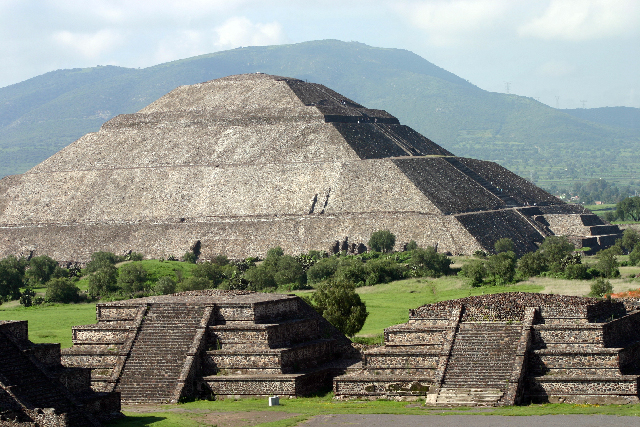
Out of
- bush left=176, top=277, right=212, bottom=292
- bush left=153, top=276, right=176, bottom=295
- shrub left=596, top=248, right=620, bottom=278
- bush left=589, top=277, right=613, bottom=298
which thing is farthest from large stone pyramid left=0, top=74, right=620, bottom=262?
bush left=589, top=277, right=613, bottom=298

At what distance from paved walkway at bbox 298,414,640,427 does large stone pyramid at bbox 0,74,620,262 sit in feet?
167

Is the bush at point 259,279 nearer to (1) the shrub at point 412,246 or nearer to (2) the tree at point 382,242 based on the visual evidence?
(2) the tree at point 382,242

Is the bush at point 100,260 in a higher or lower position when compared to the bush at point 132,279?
higher

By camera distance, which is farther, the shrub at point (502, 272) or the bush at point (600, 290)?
the shrub at point (502, 272)

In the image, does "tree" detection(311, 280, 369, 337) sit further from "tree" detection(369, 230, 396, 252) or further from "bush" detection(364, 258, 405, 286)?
"tree" detection(369, 230, 396, 252)

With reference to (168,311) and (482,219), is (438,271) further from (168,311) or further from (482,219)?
(168,311)

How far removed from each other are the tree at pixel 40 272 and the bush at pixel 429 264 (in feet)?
82.9

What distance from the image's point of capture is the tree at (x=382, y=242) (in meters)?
81.6

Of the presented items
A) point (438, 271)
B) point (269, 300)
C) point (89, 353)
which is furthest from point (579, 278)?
point (89, 353)

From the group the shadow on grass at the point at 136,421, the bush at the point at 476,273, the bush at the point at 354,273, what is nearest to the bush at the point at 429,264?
the bush at the point at 354,273

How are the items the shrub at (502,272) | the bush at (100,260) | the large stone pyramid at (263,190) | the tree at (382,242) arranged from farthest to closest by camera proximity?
the large stone pyramid at (263,190) < the tree at (382,242) < the bush at (100,260) < the shrub at (502,272)

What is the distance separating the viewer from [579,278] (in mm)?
61156

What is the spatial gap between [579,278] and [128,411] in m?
35.0

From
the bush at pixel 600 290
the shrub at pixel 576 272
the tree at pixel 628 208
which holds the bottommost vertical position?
the bush at pixel 600 290
